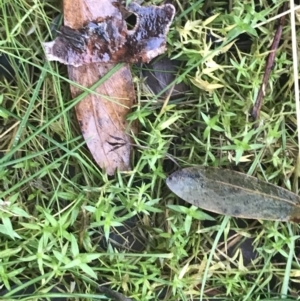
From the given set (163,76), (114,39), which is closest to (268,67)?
(163,76)

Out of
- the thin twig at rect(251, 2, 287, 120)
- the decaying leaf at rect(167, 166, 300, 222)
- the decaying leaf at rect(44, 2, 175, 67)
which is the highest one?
the decaying leaf at rect(44, 2, 175, 67)

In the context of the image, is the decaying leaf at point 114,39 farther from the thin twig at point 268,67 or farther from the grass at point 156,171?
the thin twig at point 268,67

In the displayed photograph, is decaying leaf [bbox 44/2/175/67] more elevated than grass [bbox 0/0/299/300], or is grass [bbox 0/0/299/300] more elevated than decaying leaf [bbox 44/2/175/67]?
decaying leaf [bbox 44/2/175/67]

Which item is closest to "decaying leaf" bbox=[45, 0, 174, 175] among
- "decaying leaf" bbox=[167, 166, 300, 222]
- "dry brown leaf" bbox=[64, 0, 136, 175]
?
"dry brown leaf" bbox=[64, 0, 136, 175]

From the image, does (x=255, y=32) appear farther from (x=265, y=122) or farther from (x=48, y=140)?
(x=48, y=140)

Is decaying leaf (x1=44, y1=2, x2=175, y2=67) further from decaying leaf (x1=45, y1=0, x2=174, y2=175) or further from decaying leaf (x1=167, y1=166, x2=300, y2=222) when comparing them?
decaying leaf (x1=167, y1=166, x2=300, y2=222)

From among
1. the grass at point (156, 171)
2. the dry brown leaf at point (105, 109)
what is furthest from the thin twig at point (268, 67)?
the dry brown leaf at point (105, 109)

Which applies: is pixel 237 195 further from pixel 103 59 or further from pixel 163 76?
pixel 103 59
